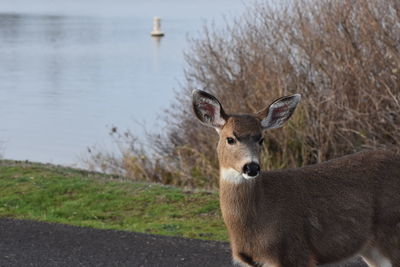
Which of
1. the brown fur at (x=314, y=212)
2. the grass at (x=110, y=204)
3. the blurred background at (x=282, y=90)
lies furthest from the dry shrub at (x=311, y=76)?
the brown fur at (x=314, y=212)

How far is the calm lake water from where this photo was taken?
25641 mm

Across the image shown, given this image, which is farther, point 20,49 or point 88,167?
point 20,49

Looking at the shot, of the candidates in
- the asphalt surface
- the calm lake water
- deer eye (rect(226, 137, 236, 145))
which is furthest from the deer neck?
the calm lake water

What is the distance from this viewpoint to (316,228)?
7461 millimetres

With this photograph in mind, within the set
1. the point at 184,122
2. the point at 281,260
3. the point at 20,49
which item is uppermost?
the point at 20,49

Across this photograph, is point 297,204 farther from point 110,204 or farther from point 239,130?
point 110,204

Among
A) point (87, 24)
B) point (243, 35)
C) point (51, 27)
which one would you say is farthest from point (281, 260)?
point (87, 24)

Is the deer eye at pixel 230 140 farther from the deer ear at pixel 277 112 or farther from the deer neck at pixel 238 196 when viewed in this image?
the deer ear at pixel 277 112

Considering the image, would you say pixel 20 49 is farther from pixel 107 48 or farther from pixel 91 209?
pixel 91 209

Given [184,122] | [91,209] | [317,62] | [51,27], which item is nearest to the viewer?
[91,209]

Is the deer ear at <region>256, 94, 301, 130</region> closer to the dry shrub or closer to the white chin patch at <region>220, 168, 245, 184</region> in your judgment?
the white chin patch at <region>220, 168, 245, 184</region>

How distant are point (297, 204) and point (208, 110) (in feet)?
3.19

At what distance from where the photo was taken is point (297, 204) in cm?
748

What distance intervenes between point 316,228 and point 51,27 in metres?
67.2
